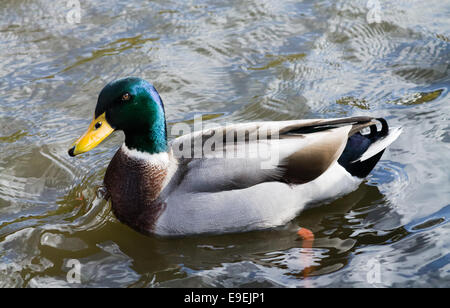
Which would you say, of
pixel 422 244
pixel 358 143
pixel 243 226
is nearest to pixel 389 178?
pixel 358 143

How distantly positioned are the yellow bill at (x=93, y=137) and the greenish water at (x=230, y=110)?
692mm

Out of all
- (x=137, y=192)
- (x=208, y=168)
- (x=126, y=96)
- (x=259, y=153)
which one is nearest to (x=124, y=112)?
(x=126, y=96)

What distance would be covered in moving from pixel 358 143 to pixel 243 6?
350 centimetres

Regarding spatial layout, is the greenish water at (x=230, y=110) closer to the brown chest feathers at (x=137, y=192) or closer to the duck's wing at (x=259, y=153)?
the brown chest feathers at (x=137, y=192)

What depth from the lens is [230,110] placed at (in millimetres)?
6195

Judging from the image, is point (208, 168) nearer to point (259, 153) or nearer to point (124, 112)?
point (259, 153)

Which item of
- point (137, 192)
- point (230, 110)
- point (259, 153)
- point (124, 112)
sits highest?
point (230, 110)

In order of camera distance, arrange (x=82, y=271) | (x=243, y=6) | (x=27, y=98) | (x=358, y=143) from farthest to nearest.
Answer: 1. (x=243, y=6)
2. (x=27, y=98)
3. (x=358, y=143)
4. (x=82, y=271)

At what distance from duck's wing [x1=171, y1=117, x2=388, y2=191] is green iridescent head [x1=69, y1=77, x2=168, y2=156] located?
0.35m

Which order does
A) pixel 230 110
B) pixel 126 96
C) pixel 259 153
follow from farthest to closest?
pixel 230 110, pixel 259 153, pixel 126 96

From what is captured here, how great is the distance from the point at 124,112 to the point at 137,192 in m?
0.60

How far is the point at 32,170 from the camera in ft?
17.7
